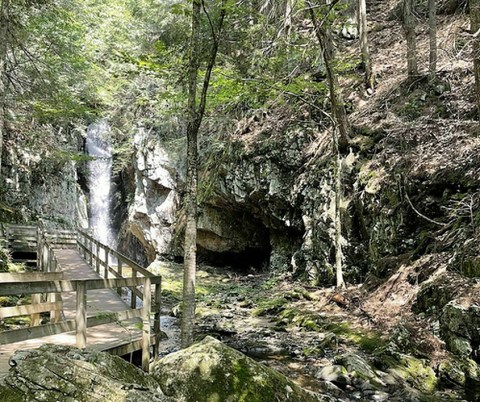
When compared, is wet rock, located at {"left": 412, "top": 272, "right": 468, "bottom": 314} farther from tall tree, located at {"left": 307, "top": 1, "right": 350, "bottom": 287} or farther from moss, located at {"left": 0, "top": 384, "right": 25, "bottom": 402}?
moss, located at {"left": 0, "top": 384, "right": 25, "bottom": 402}

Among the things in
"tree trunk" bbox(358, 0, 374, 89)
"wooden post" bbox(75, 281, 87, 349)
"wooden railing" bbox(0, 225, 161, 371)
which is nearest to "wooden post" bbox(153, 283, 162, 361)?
"wooden railing" bbox(0, 225, 161, 371)

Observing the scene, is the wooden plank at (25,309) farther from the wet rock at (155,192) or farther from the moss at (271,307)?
the wet rock at (155,192)

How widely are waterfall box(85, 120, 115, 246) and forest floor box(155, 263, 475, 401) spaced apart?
1397 centimetres

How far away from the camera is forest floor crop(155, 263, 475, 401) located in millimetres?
6126

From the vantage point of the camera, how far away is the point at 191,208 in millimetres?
6863

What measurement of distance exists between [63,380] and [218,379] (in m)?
1.68

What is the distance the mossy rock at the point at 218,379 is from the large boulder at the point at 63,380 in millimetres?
677

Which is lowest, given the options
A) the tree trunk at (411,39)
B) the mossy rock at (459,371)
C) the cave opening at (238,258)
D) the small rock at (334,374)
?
the cave opening at (238,258)

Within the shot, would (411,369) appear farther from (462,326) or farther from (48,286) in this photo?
(48,286)

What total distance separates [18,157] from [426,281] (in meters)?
19.6

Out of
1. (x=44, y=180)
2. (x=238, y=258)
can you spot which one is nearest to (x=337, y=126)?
(x=238, y=258)

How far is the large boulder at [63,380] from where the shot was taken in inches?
104

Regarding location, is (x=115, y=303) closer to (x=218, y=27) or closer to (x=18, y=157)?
(x=218, y=27)

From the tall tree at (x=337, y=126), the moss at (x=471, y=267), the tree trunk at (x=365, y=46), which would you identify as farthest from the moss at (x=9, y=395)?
the tree trunk at (x=365, y=46)
